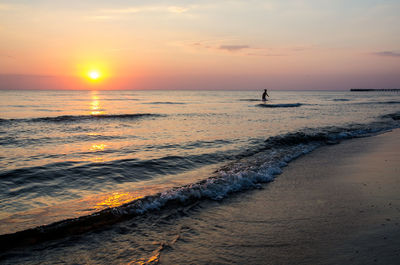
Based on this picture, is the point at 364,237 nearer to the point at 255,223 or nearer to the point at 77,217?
the point at 255,223

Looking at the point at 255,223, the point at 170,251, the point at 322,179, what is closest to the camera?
the point at 170,251

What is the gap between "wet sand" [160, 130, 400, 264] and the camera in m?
3.76

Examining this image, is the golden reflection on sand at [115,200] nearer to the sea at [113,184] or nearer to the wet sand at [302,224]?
the sea at [113,184]

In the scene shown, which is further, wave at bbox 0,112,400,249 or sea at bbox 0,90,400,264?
wave at bbox 0,112,400,249

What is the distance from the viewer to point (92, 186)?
23.7ft

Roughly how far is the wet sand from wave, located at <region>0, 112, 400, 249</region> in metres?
0.46

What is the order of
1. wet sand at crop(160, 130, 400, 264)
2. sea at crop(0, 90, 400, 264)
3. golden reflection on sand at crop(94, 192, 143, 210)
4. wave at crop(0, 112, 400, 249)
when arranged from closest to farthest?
wet sand at crop(160, 130, 400, 264)
sea at crop(0, 90, 400, 264)
wave at crop(0, 112, 400, 249)
golden reflection on sand at crop(94, 192, 143, 210)

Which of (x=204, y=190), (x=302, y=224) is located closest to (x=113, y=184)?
(x=204, y=190)

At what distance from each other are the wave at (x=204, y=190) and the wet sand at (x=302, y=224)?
46 cm

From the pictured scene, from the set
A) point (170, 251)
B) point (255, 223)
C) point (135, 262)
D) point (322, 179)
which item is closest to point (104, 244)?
point (135, 262)

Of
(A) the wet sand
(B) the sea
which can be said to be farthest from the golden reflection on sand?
(A) the wet sand

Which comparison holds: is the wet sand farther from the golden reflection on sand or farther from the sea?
the golden reflection on sand

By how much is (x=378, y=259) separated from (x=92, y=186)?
620cm

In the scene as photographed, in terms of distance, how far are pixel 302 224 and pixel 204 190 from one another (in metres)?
2.43
